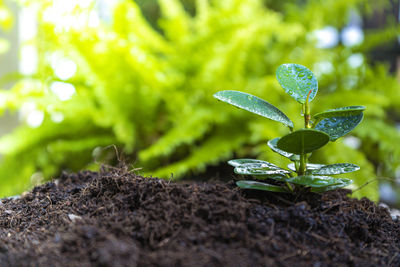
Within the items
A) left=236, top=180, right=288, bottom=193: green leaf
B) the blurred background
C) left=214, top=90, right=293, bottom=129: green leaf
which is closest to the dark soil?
left=236, top=180, right=288, bottom=193: green leaf

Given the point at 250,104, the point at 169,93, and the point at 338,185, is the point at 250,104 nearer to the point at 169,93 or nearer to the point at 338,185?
the point at 338,185

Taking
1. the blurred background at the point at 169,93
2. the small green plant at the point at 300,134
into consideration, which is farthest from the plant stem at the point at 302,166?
the blurred background at the point at 169,93

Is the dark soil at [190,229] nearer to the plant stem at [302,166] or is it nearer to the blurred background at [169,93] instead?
the plant stem at [302,166]

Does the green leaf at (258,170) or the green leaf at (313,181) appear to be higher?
the green leaf at (258,170)

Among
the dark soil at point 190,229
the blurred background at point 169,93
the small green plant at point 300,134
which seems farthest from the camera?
the blurred background at point 169,93

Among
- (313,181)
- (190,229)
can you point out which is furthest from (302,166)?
(190,229)

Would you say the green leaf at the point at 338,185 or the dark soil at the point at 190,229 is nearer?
the dark soil at the point at 190,229
